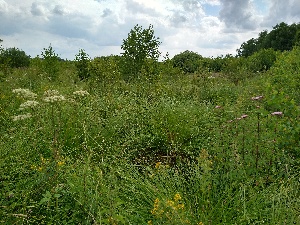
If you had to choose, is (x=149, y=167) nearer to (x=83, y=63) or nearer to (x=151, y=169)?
(x=151, y=169)

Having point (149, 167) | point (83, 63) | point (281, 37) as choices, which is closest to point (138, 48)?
point (83, 63)

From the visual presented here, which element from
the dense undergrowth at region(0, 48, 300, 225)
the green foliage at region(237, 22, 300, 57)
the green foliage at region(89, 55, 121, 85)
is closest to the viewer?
the dense undergrowth at region(0, 48, 300, 225)

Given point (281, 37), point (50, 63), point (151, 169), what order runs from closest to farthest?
point (151, 169)
point (50, 63)
point (281, 37)

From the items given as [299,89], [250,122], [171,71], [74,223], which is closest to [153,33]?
[171,71]

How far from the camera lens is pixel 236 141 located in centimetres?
411

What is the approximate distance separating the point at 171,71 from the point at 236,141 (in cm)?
952

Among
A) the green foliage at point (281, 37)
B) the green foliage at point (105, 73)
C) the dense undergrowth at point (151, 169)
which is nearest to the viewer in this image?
the dense undergrowth at point (151, 169)

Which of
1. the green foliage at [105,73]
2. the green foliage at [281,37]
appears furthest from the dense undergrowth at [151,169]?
the green foliage at [281,37]

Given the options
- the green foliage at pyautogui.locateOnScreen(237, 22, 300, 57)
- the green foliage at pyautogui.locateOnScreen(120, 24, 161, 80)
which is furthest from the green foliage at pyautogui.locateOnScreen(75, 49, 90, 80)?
the green foliage at pyautogui.locateOnScreen(237, 22, 300, 57)

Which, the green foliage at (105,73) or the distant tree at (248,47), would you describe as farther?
the distant tree at (248,47)

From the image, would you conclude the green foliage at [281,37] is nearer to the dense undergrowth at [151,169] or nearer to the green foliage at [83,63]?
the green foliage at [83,63]

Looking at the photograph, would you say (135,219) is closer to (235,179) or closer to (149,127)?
(235,179)

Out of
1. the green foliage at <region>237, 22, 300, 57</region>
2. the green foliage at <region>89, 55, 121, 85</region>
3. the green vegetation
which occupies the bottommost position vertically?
the green vegetation

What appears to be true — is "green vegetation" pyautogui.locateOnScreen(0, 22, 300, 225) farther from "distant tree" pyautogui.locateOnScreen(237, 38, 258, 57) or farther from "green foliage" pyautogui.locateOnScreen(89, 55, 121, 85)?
"distant tree" pyautogui.locateOnScreen(237, 38, 258, 57)
